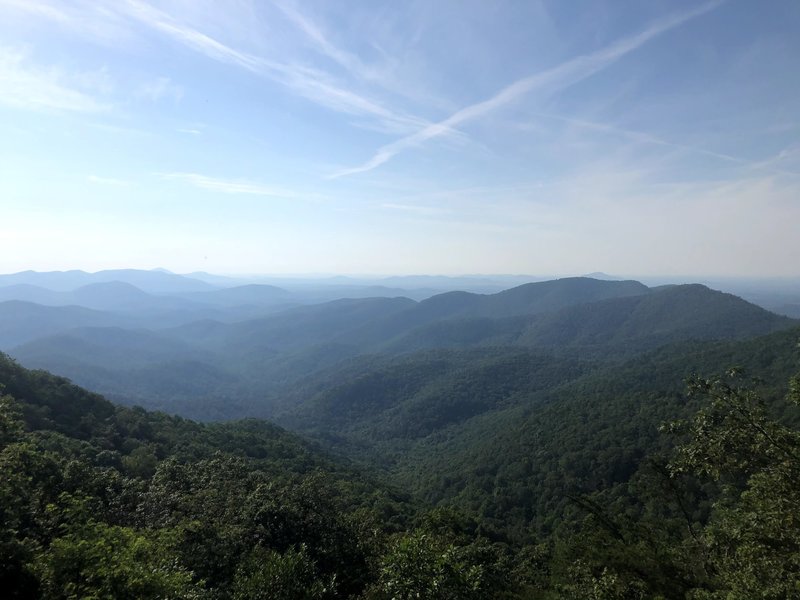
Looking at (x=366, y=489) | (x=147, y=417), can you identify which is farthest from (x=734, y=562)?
(x=147, y=417)

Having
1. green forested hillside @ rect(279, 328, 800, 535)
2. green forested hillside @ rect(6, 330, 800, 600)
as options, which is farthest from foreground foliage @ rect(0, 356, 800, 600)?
green forested hillside @ rect(279, 328, 800, 535)

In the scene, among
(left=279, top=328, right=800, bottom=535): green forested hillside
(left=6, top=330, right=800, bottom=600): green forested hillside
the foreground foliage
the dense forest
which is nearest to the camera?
the foreground foliage

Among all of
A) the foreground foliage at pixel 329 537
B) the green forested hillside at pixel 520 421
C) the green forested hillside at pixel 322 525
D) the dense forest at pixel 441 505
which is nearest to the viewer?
the foreground foliage at pixel 329 537

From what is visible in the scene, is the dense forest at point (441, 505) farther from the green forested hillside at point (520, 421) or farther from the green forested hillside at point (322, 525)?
the green forested hillside at point (520, 421)

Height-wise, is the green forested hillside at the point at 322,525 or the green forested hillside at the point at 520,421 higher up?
the green forested hillside at the point at 322,525

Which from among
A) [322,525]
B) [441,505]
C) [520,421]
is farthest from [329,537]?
[520,421]

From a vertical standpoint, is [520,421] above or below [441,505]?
below

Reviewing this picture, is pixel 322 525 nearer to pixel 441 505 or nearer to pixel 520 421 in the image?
pixel 441 505

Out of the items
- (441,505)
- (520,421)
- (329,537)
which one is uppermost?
(329,537)

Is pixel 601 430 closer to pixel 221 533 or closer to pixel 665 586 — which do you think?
pixel 665 586

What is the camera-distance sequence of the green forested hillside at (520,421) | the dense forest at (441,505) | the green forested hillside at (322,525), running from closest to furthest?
the green forested hillside at (322,525)
the dense forest at (441,505)
the green forested hillside at (520,421)

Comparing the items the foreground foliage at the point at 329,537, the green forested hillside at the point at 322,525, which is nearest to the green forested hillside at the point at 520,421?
the green forested hillside at the point at 322,525

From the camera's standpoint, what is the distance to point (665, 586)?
66.7ft

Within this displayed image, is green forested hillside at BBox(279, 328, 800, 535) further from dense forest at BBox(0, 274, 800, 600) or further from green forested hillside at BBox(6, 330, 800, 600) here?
green forested hillside at BBox(6, 330, 800, 600)
